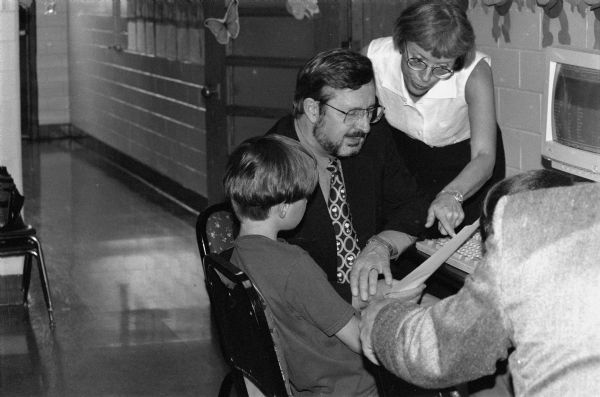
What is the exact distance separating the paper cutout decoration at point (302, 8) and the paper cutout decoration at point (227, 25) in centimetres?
35

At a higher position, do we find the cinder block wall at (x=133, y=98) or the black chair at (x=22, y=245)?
the cinder block wall at (x=133, y=98)

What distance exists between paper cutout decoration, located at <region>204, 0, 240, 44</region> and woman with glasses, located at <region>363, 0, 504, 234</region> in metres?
2.07

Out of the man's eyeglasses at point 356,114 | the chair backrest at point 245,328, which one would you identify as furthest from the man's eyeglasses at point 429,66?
the chair backrest at point 245,328

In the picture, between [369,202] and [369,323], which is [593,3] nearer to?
[369,202]

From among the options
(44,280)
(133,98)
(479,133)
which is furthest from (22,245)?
(133,98)

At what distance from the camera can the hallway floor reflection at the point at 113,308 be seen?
12.0ft

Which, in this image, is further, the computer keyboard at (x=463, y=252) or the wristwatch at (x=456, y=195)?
the wristwatch at (x=456, y=195)

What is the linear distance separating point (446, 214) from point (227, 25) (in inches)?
105

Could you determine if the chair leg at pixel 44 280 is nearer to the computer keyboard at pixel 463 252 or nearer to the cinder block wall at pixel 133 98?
the computer keyboard at pixel 463 252

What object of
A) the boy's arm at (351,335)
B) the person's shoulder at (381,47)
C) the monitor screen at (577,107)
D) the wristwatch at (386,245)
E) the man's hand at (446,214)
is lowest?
the boy's arm at (351,335)

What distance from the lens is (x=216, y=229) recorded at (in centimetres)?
247

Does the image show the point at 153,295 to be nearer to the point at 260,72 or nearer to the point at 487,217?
the point at 260,72

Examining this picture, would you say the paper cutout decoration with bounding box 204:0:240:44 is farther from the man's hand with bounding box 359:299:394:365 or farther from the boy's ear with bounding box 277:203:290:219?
the man's hand with bounding box 359:299:394:365

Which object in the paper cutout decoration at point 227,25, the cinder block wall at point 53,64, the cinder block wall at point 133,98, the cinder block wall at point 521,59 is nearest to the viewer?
the cinder block wall at point 521,59
